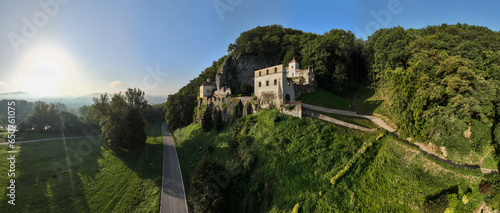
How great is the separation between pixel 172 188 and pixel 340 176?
71.5ft

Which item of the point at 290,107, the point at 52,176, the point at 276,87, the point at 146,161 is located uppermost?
the point at 276,87

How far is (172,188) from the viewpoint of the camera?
2547cm

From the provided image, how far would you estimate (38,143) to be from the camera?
36594mm

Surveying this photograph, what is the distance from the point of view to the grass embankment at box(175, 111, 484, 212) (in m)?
14.2

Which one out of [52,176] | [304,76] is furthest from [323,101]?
[52,176]

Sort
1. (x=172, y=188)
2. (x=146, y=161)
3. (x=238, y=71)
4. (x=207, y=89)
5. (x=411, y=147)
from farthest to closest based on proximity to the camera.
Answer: (x=238, y=71)
(x=207, y=89)
(x=146, y=161)
(x=172, y=188)
(x=411, y=147)

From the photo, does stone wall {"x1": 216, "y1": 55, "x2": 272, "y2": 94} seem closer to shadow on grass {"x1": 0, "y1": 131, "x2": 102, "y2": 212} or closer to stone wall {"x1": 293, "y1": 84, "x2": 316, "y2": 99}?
stone wall {"x1": 293, "y1": 84, "x2": 316, "y2": 99}

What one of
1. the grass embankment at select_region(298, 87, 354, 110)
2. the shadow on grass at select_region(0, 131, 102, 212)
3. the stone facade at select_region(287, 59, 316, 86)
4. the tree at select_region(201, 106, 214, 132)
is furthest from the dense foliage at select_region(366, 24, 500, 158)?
the shadow on grass at select_region(0, 131, 102, 212)

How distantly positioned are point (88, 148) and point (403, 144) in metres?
53.5

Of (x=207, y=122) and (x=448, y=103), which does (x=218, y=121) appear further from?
(x=448, y=103)

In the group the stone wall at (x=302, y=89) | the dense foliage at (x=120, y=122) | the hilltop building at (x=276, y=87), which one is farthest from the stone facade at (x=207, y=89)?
the stone wall at (x=302, y=89)

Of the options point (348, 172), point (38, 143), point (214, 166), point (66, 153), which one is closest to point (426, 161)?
point (348, 172)

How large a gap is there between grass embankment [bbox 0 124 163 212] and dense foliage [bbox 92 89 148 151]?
2677 millimetres

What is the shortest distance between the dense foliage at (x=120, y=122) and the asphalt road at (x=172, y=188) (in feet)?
25.9
